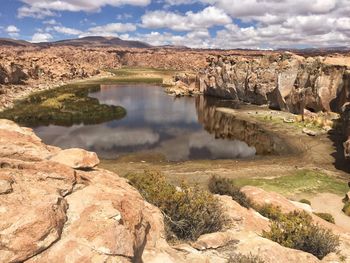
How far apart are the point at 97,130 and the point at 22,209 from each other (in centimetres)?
5157

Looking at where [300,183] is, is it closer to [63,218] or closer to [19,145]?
[19,145]

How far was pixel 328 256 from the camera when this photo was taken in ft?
46.9

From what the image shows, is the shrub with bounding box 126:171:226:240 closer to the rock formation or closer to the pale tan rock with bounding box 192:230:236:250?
the pale tan rock with bounding box 192:230:236:250

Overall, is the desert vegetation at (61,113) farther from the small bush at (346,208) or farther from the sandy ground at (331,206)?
the small bush at (346,208)

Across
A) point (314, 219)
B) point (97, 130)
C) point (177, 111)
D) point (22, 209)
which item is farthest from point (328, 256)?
point (177, 111)

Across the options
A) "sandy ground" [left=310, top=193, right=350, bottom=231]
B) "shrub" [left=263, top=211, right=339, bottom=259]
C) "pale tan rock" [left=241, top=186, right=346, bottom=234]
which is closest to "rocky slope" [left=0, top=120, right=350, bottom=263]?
"shrub" [left=263, top=211, right=339, bottom=259]

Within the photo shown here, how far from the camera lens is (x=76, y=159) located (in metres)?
13.0

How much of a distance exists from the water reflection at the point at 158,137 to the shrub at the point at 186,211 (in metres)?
27.6

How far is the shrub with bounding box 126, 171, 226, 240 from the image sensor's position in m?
13.8

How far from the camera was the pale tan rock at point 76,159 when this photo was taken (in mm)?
12719

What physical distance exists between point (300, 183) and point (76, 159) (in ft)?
83.0

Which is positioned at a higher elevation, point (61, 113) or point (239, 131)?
point (61, 113)

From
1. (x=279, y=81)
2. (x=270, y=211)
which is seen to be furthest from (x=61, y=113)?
(x=270, y=211)

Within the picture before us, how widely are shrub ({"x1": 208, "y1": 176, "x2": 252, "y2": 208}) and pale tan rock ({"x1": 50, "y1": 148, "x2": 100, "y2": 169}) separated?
8.71m
